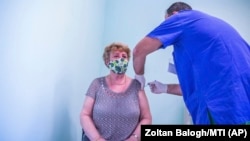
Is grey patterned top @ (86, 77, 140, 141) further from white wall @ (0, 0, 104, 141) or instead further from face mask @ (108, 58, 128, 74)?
white wall @ (0, 0, 104, 141)

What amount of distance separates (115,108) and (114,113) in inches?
1.3

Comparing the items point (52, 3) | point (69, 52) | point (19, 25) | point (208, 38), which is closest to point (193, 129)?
point (208, 38)

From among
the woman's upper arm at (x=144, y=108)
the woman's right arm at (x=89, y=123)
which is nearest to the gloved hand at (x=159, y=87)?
the woman's upper arm at (x=144, y=108)

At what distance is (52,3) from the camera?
1531mm

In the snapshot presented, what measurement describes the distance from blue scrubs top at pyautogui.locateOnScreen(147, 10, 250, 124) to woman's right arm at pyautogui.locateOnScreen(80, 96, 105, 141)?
0.70 metres

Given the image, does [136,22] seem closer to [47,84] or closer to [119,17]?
[119,17]

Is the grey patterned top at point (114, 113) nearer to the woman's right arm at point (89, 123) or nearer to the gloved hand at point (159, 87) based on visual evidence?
the woman's right arm at point (89, 123)

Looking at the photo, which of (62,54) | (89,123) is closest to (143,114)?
(89,123)

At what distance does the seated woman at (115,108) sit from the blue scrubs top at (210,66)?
62cm

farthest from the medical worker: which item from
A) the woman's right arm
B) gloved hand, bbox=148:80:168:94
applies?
the woman's right arm

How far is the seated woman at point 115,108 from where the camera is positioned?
167cm

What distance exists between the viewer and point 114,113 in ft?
5.52

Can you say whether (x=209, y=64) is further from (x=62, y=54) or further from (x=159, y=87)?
(x=62, y=54)

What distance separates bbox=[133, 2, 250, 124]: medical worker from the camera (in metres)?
1.01
